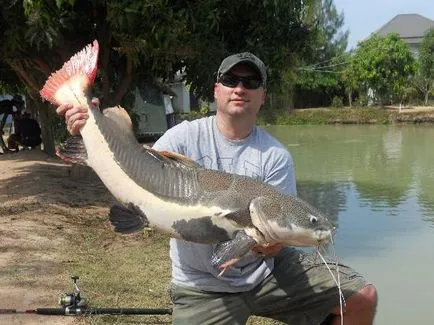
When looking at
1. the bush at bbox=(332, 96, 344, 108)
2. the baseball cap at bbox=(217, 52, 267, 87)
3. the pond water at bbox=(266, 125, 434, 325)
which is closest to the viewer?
the baseball cap at bbox=(217, 52, 267, 87)

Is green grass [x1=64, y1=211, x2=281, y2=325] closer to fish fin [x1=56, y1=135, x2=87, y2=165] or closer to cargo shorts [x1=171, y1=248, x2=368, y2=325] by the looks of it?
cargo shorts [x1=171, y1=248, x2=368, y2=325]

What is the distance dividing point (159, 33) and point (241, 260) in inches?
218

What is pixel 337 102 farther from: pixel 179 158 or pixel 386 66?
pixel 179 158

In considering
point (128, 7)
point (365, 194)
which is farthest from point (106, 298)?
point (365, 194)

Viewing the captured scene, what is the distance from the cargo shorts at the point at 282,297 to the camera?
321cm

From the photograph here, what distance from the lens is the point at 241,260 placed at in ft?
10.2

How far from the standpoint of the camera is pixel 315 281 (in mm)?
3387

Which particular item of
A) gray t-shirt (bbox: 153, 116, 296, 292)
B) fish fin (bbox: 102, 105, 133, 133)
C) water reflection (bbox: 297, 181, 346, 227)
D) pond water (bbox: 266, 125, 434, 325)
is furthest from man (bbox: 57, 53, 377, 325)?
water reflection (bbox: 297, 181, 346, 227)

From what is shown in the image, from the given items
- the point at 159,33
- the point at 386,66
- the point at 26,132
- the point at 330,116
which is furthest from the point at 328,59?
the point at 159,33

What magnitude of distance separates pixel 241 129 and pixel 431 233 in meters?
7.40

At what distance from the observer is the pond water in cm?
707

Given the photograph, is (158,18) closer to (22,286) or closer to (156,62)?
(156,62)

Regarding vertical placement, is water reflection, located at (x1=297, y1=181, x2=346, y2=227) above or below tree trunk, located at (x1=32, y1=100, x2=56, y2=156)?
below

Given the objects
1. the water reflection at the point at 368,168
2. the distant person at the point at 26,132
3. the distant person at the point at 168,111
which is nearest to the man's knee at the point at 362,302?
the water reflection at the point at 368,168
